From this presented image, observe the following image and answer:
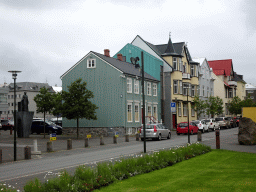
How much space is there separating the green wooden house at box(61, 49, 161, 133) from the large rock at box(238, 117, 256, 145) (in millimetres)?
18804

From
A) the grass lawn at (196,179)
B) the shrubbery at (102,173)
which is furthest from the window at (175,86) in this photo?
the grass lawn at (196,179)

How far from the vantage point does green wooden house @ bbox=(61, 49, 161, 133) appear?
4306 cm

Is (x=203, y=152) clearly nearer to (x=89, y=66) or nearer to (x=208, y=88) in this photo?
(x=89, y=66)

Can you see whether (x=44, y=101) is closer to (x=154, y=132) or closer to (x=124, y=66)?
(x=124, y=66)

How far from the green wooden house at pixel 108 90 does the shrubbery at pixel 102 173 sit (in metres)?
26.7

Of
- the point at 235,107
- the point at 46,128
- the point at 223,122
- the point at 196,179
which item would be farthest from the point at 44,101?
the point at 235,107

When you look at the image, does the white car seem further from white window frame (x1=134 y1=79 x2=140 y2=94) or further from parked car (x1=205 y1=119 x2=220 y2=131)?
white window frame (x1=134 y1=79 x2=140 y2=94)

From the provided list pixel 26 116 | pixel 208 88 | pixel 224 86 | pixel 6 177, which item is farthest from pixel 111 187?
pixel 224 86

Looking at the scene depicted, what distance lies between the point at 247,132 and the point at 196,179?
15780mm

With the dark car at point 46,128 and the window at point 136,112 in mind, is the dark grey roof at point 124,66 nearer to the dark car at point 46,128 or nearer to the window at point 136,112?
the window at point 136,112

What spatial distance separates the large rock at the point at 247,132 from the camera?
25.6m

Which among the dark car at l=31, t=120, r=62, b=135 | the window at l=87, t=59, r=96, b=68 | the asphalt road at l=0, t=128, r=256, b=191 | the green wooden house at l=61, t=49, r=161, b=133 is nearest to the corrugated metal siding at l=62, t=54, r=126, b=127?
the green wooden house at l=61, t=49, r=161, b=133

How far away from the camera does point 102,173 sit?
11.0m

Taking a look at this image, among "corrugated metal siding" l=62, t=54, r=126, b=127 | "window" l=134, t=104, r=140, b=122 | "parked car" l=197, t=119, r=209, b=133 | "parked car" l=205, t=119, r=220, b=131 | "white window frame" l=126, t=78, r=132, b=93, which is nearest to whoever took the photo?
"corrugated metal siding" l=62, t=54, r=126, b=127
